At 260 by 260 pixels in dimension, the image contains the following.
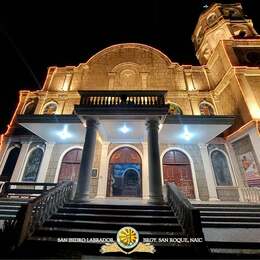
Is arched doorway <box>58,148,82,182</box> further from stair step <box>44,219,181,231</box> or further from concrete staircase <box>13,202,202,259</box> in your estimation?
stair step <box>44,219,181,231</box>

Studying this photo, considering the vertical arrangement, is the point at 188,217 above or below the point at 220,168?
below

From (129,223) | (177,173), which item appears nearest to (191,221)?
(129,223)

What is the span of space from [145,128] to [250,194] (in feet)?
24.6

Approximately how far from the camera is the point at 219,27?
728 inches

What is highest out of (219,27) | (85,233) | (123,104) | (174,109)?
(219,27)

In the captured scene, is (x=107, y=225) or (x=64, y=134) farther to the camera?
(x=64, y=134)

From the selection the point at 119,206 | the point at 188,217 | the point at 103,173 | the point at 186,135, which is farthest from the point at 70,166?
the point at 188,217

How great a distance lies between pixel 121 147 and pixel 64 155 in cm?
426

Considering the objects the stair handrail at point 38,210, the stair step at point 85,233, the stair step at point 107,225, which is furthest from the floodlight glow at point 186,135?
the stair handrail at point 38,210

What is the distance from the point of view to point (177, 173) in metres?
12.4

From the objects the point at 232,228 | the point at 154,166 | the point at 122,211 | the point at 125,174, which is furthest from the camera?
the point at 125,174

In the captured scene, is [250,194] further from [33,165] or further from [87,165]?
[33,165]

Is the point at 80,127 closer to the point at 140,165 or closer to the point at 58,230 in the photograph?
the point at 140,165

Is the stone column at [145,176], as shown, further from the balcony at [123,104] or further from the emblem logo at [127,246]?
the emblem logo at [127,246]
